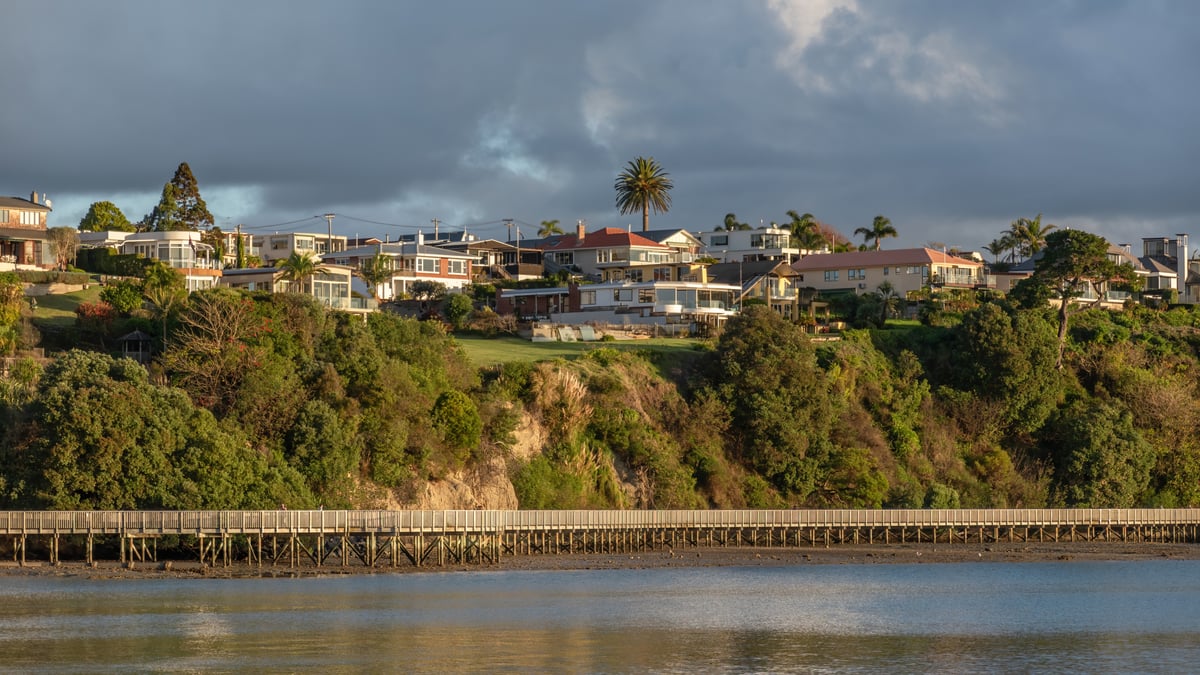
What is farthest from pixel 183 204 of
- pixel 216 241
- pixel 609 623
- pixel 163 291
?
pixel 609 623

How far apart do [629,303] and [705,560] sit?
47.5 m

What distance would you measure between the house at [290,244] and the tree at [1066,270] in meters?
70.3

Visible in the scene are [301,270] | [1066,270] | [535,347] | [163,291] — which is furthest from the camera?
[1066,270]

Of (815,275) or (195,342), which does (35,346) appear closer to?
(195,342)

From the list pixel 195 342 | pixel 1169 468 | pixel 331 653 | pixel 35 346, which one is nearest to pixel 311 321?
pixel 195 342

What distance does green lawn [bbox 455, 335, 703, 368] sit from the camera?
94938mm

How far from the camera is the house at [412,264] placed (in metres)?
132

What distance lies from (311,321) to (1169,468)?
54.4 metres

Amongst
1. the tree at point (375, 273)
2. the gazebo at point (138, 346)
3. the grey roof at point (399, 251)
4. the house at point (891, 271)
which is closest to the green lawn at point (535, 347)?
the tree at point (375, 273)

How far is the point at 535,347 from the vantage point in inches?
3999

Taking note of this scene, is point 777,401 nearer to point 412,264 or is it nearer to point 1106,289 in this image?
point 1106,289

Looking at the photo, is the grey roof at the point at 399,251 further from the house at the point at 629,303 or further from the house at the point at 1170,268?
the house at the point at 1170,268

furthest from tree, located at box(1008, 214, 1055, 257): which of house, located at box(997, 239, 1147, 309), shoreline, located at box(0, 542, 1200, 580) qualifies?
shoreline, located at box(0, 542, 1200, 580)

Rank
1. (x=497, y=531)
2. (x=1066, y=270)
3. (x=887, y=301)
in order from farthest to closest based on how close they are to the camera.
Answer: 1. (x=887, y=301)
2. (x=1066, y=270)
3. (x=497, y=531)
